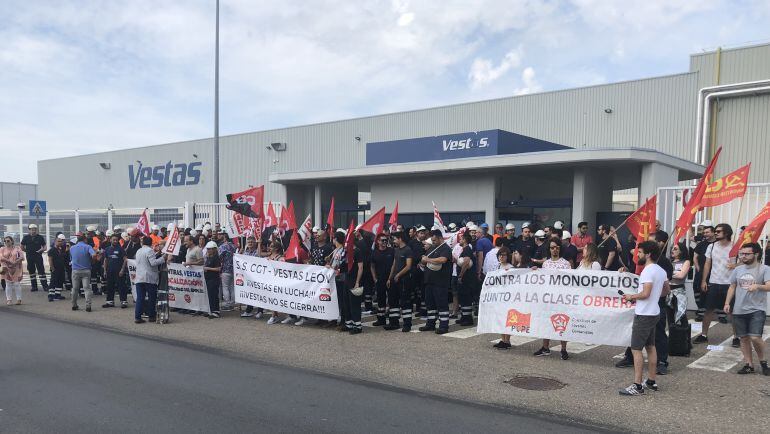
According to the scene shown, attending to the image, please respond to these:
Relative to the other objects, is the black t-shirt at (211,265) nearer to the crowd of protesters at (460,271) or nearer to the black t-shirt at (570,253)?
the crowd of protesters at (460,271)

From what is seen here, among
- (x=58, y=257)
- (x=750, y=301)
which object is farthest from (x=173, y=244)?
(x=750, y=301)

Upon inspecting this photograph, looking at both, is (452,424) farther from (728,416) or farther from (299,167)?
(299,167)

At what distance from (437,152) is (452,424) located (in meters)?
13.1

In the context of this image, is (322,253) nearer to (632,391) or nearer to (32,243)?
(632,391)

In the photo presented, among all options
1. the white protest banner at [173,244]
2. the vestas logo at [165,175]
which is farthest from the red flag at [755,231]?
the vestas logo at [165,175]

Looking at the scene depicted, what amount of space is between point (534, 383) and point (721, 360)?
123 inches

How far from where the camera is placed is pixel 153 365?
758 centimetres

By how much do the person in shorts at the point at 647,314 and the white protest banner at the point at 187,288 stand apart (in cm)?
864

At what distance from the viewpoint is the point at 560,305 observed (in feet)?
26.1

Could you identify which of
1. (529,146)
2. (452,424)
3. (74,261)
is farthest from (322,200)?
(452,424)

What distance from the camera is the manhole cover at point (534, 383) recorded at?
660 cm

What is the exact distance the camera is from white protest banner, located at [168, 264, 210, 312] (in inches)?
467

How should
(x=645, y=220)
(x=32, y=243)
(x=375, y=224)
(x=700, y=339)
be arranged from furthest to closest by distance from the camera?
(x=32, y=243) < (x=375, y=224) < (x=700, y=339) < (x=645, y=220)

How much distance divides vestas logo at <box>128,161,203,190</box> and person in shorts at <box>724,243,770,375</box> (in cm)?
3806
